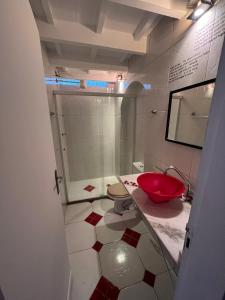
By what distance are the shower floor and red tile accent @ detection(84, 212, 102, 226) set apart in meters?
0.44

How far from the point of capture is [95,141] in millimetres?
2740

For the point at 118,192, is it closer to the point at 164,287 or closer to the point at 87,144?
the point at 164,287

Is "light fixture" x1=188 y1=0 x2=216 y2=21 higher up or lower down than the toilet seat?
higher up

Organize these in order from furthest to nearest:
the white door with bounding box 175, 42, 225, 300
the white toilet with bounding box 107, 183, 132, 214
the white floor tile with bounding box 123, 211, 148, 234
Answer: the white toilet with bounding box 107, 183, 132, 214, the white floor tile with bounding box 123, 211, 148, 234, the white door with bounding box 175, 42, 225, 300

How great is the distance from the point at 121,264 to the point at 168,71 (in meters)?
2.02

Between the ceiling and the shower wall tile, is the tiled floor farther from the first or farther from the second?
the ceiling

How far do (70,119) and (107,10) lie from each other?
1781mm

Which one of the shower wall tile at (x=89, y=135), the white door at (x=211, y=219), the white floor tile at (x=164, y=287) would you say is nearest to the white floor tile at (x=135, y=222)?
the white floor tile at (x=164, y=287)

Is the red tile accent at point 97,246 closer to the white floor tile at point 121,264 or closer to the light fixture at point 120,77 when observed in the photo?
the white floor tile at point 121,264

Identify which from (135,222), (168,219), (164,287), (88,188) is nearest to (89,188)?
(88,188)

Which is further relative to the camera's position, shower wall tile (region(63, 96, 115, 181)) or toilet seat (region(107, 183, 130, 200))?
shower wall tile (region(63, 96, 115, 181))

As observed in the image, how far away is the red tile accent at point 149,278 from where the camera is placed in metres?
1.14

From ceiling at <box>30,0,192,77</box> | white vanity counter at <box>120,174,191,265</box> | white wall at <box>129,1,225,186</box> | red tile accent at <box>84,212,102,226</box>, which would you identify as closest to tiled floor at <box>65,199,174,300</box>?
red tile accent at <box>84,212,102,226</box>

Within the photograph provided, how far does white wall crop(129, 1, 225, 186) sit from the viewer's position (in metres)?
0.89
